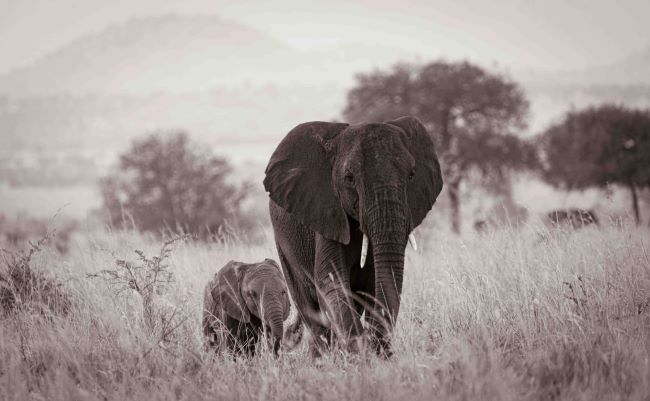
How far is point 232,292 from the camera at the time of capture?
597 cm

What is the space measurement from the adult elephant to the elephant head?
23cm

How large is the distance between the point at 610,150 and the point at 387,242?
86.3 feet

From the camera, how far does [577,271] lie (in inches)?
276

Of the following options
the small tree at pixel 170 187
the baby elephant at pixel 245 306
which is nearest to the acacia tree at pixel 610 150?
the small tree at pixel 170 187

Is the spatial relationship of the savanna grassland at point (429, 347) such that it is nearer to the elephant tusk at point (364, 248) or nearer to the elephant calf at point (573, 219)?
the elephant tusk at point (364, 248)

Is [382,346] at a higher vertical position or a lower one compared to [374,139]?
lower

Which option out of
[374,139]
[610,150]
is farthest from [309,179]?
[610,150]

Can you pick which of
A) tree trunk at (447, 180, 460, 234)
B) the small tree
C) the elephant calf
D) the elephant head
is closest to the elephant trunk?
the elephant head

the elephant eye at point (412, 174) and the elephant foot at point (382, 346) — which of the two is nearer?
the elephant foot at point (382, 346)

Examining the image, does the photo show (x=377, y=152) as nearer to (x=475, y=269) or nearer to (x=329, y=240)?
(x=329, y=240)

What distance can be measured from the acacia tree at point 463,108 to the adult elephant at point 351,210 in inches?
983

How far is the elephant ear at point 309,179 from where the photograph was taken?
5191mm

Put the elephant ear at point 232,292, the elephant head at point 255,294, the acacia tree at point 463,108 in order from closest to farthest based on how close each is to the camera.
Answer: the elephant head at point 255,294
the elephant ear at point 232,292
the acacia tree at point 463,108

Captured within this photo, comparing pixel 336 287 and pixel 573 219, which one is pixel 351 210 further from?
pixel 573 219
